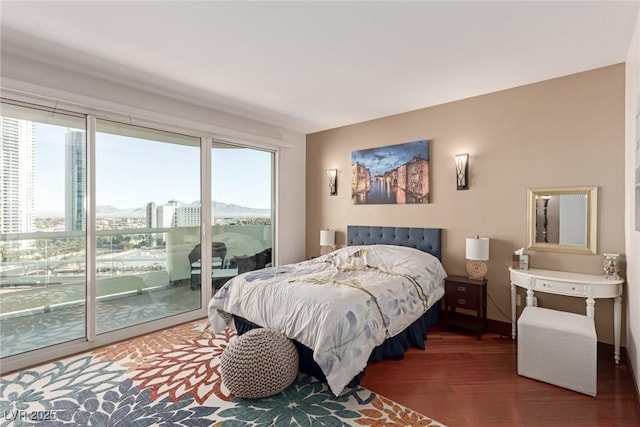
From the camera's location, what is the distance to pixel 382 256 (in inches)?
144

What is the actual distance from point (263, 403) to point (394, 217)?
112 inches

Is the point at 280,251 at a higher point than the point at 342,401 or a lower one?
higher

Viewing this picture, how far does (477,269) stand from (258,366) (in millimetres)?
2542

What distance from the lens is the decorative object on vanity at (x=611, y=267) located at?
271 cm

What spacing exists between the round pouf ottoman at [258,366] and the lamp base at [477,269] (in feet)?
7.30

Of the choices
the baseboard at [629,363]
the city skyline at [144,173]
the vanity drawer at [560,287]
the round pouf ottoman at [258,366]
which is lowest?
the baseboard at [629,363]

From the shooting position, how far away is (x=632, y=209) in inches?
94.1

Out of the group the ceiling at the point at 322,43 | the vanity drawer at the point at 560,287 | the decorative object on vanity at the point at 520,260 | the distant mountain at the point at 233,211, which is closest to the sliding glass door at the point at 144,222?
the distant mountain at the point at 233,211

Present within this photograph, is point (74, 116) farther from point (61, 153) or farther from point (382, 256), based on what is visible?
point (382, 256)

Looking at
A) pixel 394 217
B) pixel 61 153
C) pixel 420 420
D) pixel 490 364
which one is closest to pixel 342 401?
pixel 420 420

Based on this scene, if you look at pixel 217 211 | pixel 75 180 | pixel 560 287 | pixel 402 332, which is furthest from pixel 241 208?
pixel 560 287

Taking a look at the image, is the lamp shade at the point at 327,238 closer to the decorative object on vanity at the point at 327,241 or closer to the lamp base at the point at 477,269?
the decorative object on vanity at the point at 327,241

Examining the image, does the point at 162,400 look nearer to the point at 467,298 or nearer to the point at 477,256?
the point at 467,298

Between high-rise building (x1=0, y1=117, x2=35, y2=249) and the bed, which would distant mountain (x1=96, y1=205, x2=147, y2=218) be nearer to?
high-rise building (x1=0, y1=117, x2=35, y2=249)
